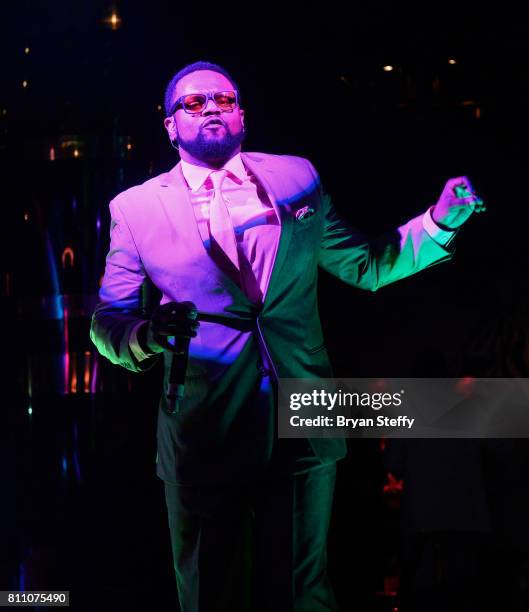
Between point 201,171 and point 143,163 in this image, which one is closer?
point 201,171

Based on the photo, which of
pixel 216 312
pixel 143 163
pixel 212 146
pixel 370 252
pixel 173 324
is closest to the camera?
pixel 173 324

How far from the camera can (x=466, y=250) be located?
4.04 metres

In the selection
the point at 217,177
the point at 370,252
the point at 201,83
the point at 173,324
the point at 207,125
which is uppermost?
the point at 201,83

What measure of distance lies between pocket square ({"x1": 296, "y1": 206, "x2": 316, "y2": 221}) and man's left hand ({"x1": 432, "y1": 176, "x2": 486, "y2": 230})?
0.38 metres

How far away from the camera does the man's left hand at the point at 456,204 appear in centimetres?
258

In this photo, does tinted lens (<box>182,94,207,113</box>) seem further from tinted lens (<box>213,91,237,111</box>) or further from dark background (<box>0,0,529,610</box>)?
dark background (<box>0,0,529,610</box>)

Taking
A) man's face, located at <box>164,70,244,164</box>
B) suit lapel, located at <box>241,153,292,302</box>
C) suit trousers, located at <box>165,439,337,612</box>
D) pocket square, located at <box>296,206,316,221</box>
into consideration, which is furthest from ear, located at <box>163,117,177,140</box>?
suit trousers, located at <box>165,439,337,612</box>

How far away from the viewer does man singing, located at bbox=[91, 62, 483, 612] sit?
257 cm

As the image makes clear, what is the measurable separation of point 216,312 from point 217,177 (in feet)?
1.42

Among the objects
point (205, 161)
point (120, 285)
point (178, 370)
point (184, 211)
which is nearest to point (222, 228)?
point (184, 211)

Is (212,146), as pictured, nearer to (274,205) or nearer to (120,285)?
(274,205)

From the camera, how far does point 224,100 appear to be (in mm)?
2684

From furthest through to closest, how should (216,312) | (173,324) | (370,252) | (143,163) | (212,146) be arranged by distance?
(143,163)
(370,252)
(212,146)
(216,312)
(173,324)

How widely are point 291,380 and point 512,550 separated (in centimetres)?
179
